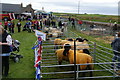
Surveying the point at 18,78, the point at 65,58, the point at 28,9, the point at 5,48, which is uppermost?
the point at 28,9

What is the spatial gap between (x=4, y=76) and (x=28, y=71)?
1181 millimetres

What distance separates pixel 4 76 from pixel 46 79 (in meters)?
1.73

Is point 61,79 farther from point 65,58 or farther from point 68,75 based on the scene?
point 65,58

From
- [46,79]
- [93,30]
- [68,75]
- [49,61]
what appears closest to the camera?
[46,79]

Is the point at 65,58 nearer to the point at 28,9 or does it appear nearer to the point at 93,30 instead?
the point at 93,30

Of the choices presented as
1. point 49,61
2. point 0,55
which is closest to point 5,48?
point 0,55

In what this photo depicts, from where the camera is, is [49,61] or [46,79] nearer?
[46,79]

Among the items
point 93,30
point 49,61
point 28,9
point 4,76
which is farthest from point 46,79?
point 28,9

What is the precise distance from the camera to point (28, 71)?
7598mm

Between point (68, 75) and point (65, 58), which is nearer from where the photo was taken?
point (68, 75)

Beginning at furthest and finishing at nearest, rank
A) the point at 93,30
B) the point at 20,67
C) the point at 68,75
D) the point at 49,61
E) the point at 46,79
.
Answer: the point at 93,30 < the point at 49,61 < the point at 20,67 < the point at 68,75 < the point at 46,79

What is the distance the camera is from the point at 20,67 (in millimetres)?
8180

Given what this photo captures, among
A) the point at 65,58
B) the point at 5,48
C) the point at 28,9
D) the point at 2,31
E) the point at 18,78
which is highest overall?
the point at 28,9

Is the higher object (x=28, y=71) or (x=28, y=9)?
(x=28, y=9)
